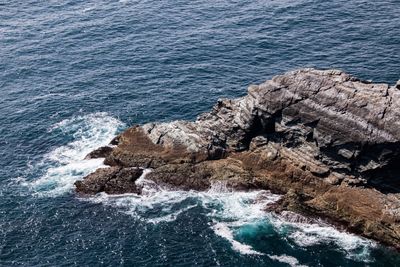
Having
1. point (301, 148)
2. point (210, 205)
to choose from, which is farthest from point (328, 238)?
point (210, 205)

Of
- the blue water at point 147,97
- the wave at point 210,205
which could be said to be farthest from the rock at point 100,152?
the blue water at point 147,97

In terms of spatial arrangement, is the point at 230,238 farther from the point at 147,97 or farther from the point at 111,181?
the point at 147,97

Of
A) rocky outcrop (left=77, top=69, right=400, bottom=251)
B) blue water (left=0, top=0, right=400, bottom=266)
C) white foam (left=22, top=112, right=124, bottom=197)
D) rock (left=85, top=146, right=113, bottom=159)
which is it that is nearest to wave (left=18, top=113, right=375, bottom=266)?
white foam (left=22, top=112, right=124, bottom=197)

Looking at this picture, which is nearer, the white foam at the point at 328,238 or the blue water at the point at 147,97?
the white foam at the point at 328,238

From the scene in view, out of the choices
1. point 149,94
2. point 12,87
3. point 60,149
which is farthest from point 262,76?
point 12,87

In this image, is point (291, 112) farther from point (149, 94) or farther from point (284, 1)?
point (284, 1)

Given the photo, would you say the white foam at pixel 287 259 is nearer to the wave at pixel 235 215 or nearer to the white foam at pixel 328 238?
the wave at pixel 235 215

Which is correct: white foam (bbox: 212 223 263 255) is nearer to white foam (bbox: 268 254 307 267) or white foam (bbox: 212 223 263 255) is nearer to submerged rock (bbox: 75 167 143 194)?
white foam (bbox: 268 254 307 267)
